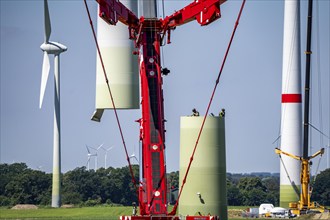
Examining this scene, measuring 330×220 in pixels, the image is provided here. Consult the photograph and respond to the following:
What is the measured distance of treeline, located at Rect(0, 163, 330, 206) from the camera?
143 meters

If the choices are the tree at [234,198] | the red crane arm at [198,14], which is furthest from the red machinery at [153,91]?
the tree at [234,198]

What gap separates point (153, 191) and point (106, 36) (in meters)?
20.3

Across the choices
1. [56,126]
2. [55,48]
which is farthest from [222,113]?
[55,48]

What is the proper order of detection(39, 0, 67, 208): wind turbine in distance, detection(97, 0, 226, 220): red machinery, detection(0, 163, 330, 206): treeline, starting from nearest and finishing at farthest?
detection(97, 0, 226, 220): red machinery < detection(39, 0, 67, 208): wind turbine in distance < detection(0, 163, 330, 206): treeline

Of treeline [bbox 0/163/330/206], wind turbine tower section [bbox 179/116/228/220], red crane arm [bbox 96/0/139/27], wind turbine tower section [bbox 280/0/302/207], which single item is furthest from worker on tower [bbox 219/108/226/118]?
treeline [bbox 0/163/330/206]

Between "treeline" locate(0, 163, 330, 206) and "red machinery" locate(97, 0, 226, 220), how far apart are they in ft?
329

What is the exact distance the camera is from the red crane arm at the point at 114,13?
35625mm

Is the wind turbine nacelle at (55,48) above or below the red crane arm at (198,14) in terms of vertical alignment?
above

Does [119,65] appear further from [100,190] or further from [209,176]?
[100,190]

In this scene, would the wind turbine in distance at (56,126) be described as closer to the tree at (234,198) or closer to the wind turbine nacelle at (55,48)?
the wind turbine nacelle at (55,48)

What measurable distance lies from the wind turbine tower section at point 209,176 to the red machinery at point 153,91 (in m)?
18.4

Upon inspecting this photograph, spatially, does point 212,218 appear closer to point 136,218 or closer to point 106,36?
point 136,218

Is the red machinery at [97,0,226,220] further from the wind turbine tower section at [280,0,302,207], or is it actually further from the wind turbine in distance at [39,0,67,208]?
the wind turbine in distance at [39,0,67,208]

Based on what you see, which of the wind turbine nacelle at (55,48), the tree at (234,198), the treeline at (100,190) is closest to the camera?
the wind turbine nacelle at (55,48)
